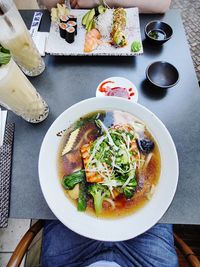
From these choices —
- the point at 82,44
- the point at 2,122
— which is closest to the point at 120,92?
the point at 82,44

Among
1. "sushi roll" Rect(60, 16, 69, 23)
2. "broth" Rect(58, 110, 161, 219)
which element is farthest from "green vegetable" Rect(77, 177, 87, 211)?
"sushi roll" Rect(60, 16, 69, 23)

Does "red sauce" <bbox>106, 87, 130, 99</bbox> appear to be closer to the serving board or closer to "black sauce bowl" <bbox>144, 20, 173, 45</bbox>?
the serving board

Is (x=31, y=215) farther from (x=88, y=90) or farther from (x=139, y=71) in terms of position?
(x=139, y=71)

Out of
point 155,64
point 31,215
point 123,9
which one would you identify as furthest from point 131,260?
point 123,9

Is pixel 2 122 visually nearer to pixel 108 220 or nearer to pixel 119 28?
pixel 108 220

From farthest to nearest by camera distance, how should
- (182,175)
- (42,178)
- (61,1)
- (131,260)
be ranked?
1. (61,1)
2. (131,260)
3. (182,175)
4. (42,178)

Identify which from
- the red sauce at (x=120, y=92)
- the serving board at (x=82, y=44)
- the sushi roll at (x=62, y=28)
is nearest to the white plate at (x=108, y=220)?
the red sauce at (x=120, y=92)
